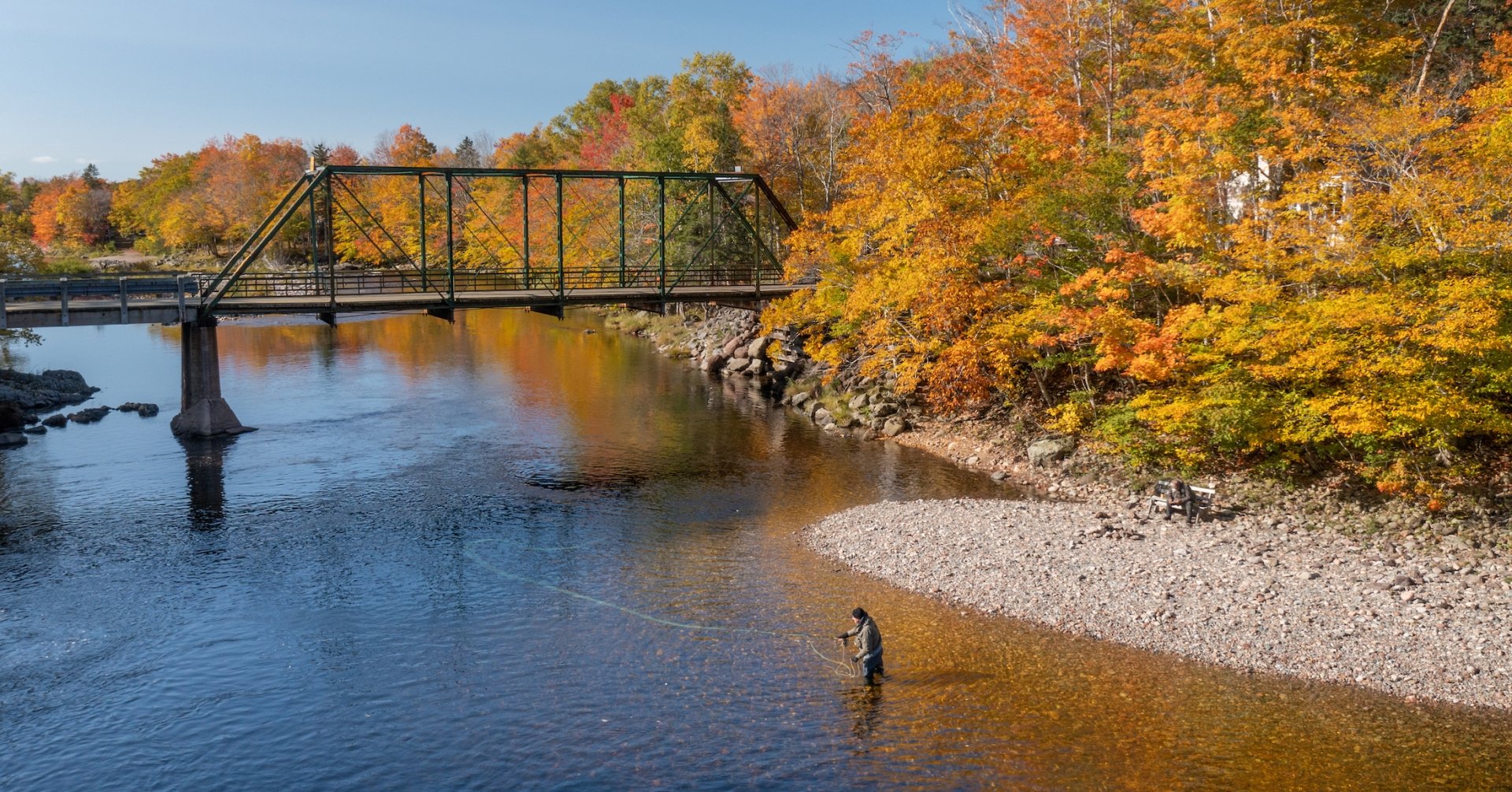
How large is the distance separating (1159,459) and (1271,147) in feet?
34.6

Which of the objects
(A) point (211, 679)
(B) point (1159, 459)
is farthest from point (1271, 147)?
(A) point (211, 679)

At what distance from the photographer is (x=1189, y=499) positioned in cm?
2733

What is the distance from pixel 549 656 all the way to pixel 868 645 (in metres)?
6.49

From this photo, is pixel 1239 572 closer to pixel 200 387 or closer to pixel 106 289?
pixel 200 387

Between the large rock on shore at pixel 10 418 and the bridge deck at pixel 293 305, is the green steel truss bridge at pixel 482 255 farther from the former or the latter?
the large rock on shore at pixel 10 418

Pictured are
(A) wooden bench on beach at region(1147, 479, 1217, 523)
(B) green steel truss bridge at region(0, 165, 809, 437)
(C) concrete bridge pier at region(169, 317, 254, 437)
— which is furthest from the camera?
(C) concrete bridge pier at region(169, 317, 254, 437)

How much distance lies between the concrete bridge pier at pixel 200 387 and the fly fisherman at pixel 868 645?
30.5m

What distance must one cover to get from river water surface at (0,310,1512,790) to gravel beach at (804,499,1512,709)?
857 millimetres

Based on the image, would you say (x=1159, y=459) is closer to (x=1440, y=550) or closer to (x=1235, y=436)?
(x=1235, y=436)

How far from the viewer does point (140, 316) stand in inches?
1499

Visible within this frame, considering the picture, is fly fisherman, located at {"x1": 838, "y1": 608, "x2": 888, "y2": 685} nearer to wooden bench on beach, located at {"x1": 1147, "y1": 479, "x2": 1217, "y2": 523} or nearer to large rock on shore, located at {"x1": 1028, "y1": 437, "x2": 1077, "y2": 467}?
wooden bench on beach, located at {"x1": 1147, "y1": 479, "x2": 1217, "y2": 523}

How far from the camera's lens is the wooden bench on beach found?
89.7 feet

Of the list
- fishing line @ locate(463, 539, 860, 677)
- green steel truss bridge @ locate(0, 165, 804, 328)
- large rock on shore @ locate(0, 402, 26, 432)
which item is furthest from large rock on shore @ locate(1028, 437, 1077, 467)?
large rock on shore @ locate(0, 402, 26, 432)

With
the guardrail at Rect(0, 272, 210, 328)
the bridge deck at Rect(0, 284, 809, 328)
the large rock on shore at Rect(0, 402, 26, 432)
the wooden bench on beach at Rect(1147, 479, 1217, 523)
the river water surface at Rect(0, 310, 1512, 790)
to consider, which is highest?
the guardrail at Rect(0, 272, 210, 328)
